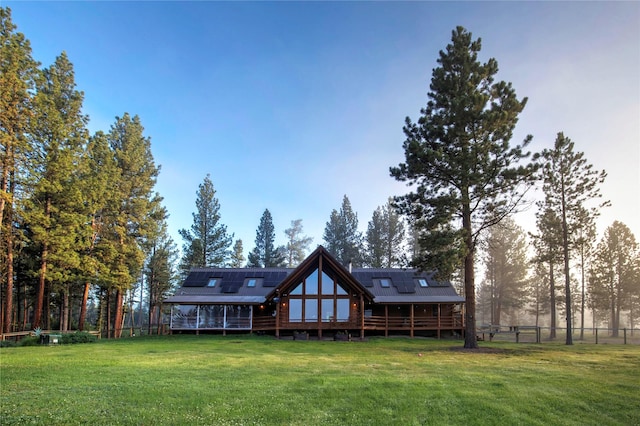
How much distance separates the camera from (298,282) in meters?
25.1

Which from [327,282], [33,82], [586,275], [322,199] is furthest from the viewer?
[322,199]

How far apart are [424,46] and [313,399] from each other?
1628 centimetres

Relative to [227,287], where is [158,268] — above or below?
above

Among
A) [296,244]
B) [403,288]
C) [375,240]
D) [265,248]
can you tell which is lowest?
[403,288]

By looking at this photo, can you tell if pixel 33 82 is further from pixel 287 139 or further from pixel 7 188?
pixel 287 139

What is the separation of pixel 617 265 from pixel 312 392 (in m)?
44.6

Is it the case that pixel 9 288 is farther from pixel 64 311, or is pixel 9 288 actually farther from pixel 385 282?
pixel 385 282

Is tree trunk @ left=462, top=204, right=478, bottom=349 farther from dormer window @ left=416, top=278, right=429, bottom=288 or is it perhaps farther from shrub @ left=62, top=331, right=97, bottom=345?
shrub @ left=62, top=331, right=97, bottom=345

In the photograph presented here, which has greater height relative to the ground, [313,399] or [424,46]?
[424,46]

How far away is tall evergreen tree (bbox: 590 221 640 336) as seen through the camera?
39359mm

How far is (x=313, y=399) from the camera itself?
772 cm

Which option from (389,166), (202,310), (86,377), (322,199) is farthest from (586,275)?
(86,377)

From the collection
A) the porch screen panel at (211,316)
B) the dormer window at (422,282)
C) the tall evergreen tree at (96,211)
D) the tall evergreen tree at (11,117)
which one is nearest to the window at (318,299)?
the porch screen panel at (211,316)

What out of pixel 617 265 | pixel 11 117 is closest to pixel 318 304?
pixel 11 117
